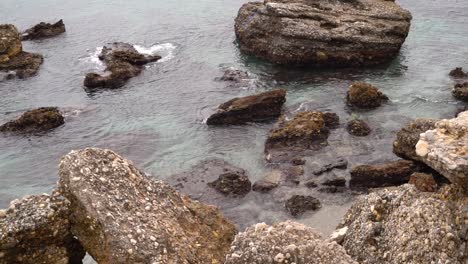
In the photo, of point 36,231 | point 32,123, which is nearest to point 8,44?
point 32,123

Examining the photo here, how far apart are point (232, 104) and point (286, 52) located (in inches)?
406

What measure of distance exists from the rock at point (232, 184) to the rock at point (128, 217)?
25.5ft

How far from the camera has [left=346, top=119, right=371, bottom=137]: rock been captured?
3128cm

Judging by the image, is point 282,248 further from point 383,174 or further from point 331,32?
point 331,32

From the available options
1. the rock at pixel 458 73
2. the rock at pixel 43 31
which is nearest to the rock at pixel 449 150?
the rock at pixel 458 73

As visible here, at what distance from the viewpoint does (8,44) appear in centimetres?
4881

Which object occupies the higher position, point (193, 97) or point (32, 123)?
point (32, 123)

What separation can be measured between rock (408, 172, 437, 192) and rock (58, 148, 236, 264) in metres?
8.02

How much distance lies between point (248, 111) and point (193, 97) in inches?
272

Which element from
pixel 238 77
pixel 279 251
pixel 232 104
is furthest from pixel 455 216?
pixel 238 77

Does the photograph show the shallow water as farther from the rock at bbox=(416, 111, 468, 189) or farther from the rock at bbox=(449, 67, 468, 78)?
the rock at bbox=(416, 111, 468, 189)

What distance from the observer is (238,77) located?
42219 mm

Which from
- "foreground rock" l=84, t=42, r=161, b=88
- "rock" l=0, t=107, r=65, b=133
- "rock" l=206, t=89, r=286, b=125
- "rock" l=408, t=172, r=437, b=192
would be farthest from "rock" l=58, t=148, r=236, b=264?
"foreground rock" l=84, t=42, r=161, b=88

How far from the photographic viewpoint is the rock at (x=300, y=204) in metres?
24.5
